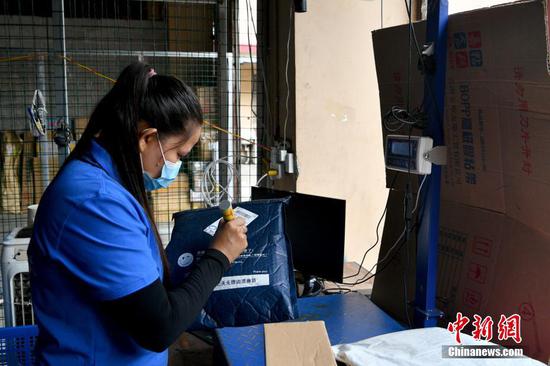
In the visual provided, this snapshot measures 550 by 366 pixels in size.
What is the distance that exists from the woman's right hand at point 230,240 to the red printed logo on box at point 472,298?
70cm

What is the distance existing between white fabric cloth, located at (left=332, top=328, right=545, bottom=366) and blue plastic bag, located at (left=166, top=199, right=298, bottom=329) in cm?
28

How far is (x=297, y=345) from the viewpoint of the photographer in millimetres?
1299

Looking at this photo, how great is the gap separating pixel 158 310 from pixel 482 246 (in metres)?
0.91

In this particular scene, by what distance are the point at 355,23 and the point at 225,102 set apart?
37.7 inches

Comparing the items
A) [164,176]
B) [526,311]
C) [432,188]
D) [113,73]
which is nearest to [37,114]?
[113,73]

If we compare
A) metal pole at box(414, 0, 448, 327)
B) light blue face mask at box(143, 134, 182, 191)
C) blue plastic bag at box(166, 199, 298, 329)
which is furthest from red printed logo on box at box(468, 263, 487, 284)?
light blue face mask at box(143, 134, 182, 191)

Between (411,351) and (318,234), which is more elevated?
(318,234)

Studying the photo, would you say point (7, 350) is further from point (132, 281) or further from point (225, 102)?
point (225, 102)

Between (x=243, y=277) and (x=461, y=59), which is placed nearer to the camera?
(x=461, y=59)

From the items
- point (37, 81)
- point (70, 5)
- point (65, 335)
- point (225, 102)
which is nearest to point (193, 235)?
point (65, 335)

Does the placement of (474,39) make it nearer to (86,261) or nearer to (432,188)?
(432,188)

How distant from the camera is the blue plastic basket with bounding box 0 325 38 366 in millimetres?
1596

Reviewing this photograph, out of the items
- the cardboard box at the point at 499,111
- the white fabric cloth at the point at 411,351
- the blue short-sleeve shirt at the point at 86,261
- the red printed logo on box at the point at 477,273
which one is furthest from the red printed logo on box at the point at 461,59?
the blue short-sleeve shirt at the point at 86,261

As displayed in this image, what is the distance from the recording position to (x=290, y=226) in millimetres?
1993
